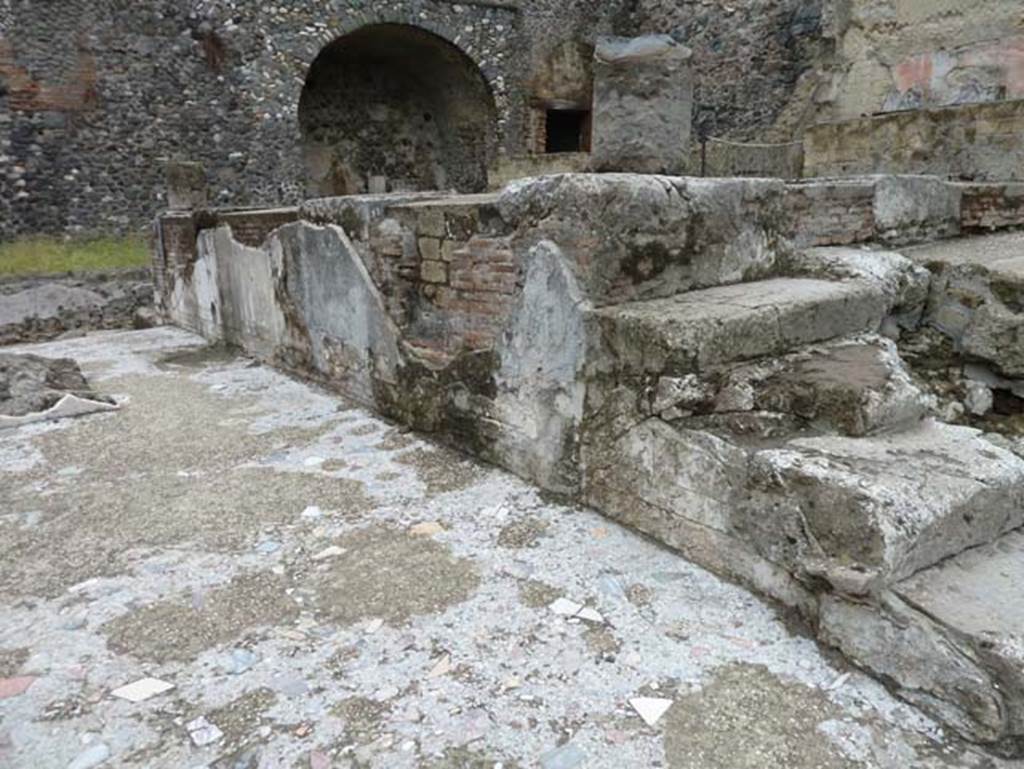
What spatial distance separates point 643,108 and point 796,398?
1.62 meters

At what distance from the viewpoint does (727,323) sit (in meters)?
2.25

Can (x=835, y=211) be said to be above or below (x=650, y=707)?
Answer: above

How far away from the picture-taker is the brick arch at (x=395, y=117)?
14.8 meters

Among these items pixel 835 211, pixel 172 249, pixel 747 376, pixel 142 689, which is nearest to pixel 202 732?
pixel 142 689

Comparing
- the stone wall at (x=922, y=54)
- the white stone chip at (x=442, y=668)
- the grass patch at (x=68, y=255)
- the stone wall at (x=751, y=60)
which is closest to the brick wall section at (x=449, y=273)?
the white stone chip at (x=442, y=668)

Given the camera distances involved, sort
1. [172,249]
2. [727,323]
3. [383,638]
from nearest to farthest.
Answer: [383,638] → [727,323] → [172,249]

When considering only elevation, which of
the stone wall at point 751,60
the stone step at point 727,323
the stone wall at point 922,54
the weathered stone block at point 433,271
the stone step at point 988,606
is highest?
the stone wall at point 751,60

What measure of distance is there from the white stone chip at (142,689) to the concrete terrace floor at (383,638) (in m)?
0.02

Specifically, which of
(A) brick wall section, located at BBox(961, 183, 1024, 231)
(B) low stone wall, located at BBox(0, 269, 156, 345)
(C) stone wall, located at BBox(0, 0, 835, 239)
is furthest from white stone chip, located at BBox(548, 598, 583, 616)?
(C) stone wall, located at BBox(0, 0, 835, 239)

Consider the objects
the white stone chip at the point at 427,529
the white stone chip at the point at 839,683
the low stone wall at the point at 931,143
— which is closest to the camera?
the white stone chip at the point at 839,683

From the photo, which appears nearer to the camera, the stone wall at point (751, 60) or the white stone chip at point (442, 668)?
the white stone chip at point (442, 668)

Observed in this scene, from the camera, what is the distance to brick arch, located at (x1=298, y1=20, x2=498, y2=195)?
14.8m

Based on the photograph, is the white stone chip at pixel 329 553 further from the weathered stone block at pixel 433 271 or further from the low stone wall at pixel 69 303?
the low stone wall at pixel 69 303

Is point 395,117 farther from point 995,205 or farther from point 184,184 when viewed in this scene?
point 995,205
